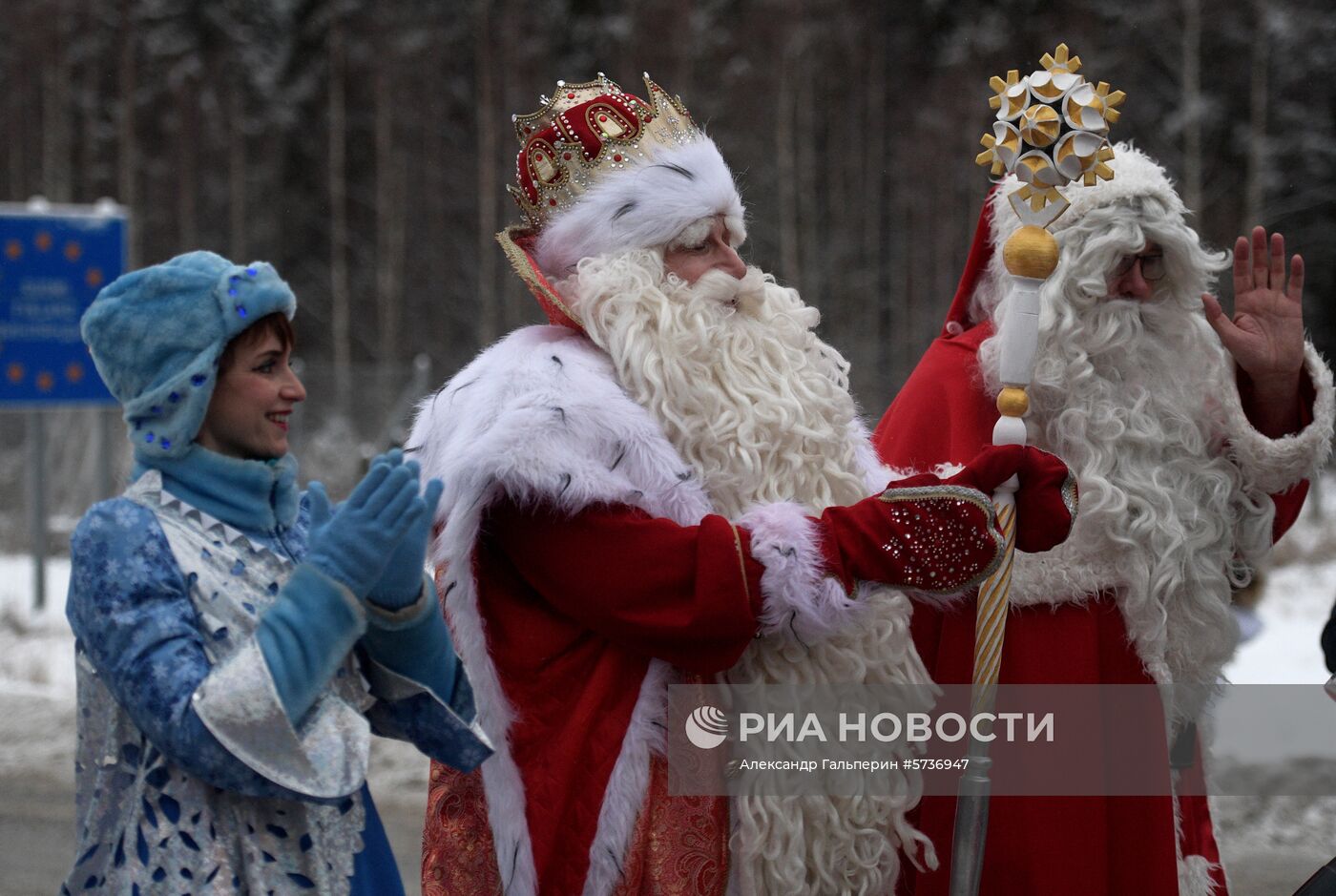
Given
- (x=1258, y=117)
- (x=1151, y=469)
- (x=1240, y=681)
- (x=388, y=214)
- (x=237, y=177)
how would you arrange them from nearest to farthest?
(x=1151, y=469) < (x=1240, y=681) < (x=1258, y=117) < (x=388, y=214) < (x=237, y=177)

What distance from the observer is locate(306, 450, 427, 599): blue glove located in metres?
2.14

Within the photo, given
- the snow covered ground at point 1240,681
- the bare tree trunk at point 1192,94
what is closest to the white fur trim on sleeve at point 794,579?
the snow covered ground at point 1240,681

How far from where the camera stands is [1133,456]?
11.3 feet

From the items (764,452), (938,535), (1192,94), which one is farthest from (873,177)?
(938,535)

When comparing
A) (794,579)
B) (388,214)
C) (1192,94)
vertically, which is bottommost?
(794,579)

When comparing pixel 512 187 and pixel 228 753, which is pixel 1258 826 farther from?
pixel 228 753

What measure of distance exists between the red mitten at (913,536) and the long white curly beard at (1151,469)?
29.1 inches

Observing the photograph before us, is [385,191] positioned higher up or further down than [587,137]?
higher up

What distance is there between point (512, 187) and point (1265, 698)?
17.2ft

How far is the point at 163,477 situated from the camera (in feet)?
7.42

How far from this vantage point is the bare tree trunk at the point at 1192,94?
1485 centimetres

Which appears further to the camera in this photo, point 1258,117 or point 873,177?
point 873,177

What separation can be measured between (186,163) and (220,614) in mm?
21590

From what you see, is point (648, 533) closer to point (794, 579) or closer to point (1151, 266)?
point (794, 579)
